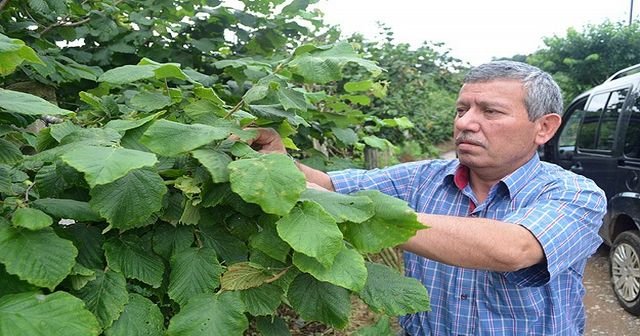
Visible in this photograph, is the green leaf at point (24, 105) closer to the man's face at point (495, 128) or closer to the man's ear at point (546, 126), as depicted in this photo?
the man's face at point (495, 128)

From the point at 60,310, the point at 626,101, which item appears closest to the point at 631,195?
the point at 626,101

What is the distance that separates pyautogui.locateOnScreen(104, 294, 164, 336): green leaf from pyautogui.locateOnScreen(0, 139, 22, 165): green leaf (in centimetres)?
34

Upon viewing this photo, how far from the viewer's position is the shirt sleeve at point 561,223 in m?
1.58

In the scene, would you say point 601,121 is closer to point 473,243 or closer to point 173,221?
point 473,243

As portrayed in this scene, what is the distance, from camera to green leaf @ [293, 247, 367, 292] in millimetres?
927

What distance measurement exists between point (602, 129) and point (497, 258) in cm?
460

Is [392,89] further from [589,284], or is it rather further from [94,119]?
[94,119]

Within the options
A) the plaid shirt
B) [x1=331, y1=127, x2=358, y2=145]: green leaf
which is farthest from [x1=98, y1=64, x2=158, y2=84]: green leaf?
[x1=331, y1=127, x2=358, y2=145]: green leaf

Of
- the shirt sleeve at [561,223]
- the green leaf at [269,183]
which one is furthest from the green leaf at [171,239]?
the shirt sleeve at [561,223]

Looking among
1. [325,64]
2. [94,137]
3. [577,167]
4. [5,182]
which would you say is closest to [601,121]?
[577,167]

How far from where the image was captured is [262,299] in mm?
1029

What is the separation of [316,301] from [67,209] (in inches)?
18.3

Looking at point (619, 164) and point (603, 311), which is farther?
point (603, 311)

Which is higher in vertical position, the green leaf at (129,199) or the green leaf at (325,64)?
the green leaf at (325,64)
